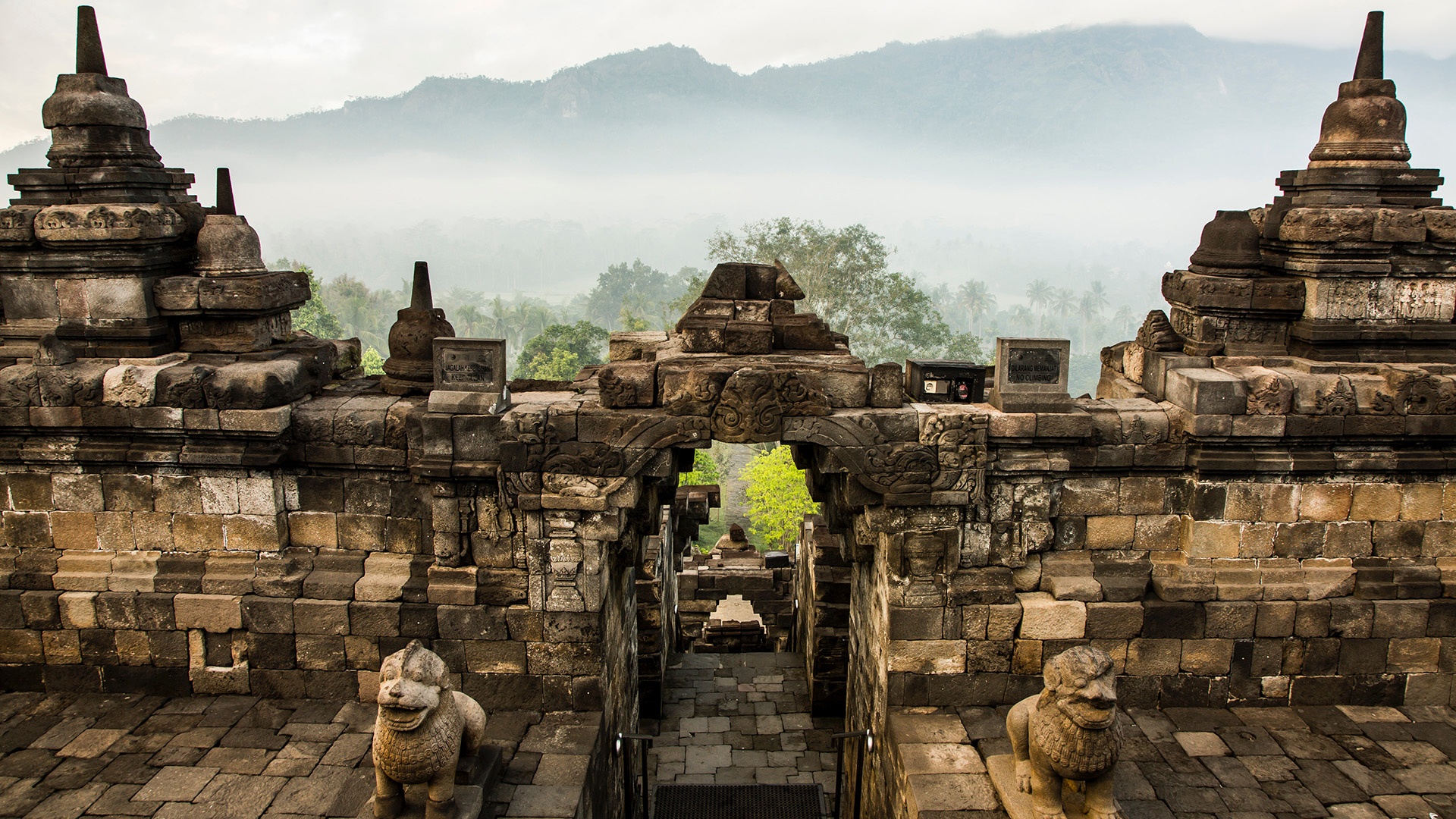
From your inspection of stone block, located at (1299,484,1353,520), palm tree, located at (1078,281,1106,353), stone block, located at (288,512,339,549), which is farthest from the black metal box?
palm tree, located at (1078,281,1106,353)

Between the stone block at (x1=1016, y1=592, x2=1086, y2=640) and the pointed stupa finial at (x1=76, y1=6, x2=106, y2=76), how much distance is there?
7977mm

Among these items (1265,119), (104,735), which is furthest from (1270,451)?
(1265,119)

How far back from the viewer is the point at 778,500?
24.3m

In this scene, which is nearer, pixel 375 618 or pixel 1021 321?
pixel 375 618

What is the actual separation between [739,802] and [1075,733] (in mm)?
4151

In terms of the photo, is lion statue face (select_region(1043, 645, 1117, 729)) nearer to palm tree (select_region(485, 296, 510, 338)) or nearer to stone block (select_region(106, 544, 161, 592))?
stone block (select_region(106, 544, 161, 592))

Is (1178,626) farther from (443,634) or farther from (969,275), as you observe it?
(969,275)


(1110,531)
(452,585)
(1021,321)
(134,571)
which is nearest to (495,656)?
(452,585)

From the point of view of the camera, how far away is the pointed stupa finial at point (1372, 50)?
6.89 m

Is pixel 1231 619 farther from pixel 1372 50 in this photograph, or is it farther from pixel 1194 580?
pixel 1372 50

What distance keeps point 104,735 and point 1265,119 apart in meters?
191

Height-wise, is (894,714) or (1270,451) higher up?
(1270,451)

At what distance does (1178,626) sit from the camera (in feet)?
22.4

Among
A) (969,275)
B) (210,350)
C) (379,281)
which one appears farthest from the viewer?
(969,275)
